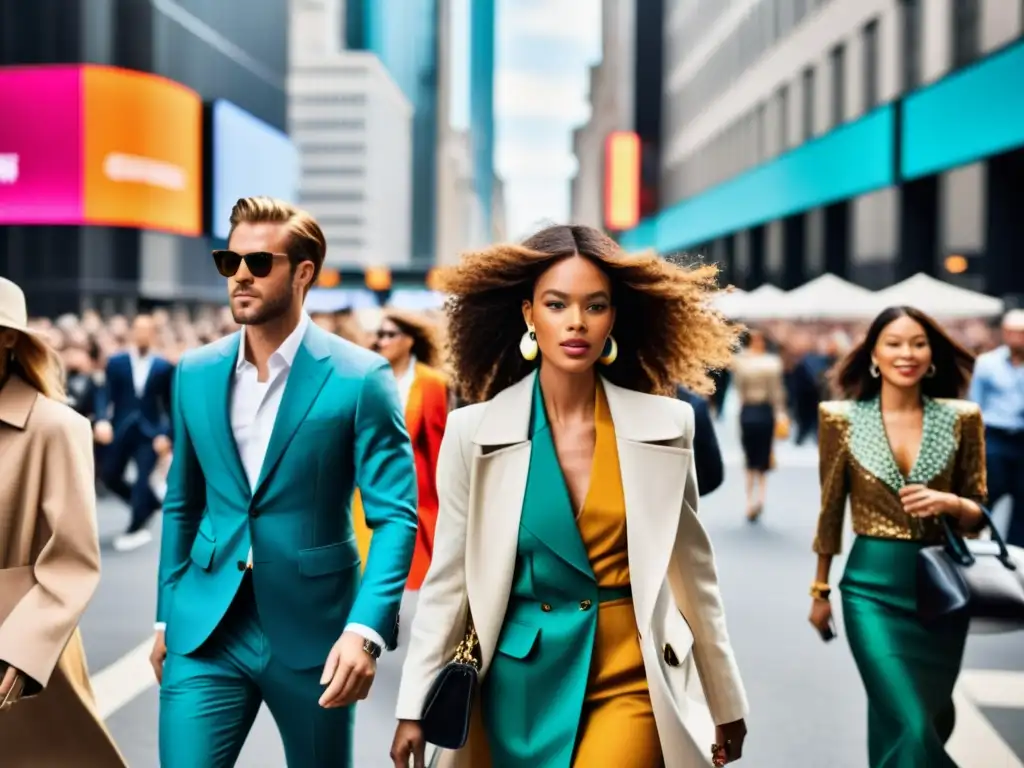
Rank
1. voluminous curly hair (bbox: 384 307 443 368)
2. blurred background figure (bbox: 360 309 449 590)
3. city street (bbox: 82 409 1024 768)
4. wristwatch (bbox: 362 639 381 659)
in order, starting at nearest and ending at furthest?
wristwatch (bbox: 362 639 381 659) → city street (bbox: 82 409 1024 768) → blurred background figure (bbox: 360 309 449 590) → voluminous curly hair (bbox: 384 307 443 368)

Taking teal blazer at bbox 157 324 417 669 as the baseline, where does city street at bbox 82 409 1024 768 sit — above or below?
below

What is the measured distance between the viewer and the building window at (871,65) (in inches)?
1265

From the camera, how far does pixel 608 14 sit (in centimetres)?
14738

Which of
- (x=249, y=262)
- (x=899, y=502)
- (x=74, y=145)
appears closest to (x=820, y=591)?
(x=899, y=502)

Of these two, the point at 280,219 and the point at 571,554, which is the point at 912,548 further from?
the point at 280,219

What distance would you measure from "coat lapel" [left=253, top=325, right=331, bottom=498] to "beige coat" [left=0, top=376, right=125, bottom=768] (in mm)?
490

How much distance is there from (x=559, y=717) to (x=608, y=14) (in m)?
150

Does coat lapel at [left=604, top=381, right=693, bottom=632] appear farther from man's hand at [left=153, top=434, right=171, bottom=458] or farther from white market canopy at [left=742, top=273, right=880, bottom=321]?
white market canopy at [left=742, top=273, right=880, bottom=321]

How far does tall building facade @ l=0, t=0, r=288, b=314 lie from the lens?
122 feet

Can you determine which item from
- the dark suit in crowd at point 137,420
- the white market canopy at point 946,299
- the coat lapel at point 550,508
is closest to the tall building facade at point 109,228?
the white market canopy at point 946,299

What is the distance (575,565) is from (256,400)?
1157mm

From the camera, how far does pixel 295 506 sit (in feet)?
12.8

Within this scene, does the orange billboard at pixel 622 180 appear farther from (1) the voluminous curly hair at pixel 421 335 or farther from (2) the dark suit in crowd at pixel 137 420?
(1) the voluminous curly hair at pixel 421 335

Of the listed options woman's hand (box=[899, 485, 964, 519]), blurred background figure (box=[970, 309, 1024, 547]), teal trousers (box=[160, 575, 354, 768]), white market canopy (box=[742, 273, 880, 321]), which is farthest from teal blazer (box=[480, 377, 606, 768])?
white market canopy (box=[742, 273, 880, 321])
